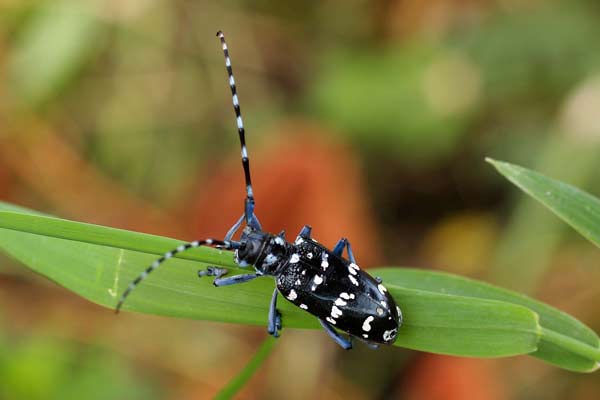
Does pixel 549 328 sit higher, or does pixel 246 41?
pixel 246 41

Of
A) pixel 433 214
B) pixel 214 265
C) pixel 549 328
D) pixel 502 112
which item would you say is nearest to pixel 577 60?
pixel 502 112

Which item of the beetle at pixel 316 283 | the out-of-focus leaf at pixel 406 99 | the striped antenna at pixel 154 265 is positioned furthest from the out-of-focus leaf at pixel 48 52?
the striped antenna at pixel 154 265

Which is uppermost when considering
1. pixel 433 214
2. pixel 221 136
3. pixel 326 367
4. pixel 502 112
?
pixel 502 112

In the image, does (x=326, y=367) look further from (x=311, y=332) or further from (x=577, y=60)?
(x=577, y=60)

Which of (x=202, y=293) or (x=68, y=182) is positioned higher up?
(x=202, y=293)

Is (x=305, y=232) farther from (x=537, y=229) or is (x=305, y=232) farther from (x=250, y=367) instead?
(x=537, y=229)

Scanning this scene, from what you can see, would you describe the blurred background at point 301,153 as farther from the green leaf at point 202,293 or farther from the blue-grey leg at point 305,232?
the green leaf at point 202,293

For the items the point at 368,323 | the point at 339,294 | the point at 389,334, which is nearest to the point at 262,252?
the point at 339,294
